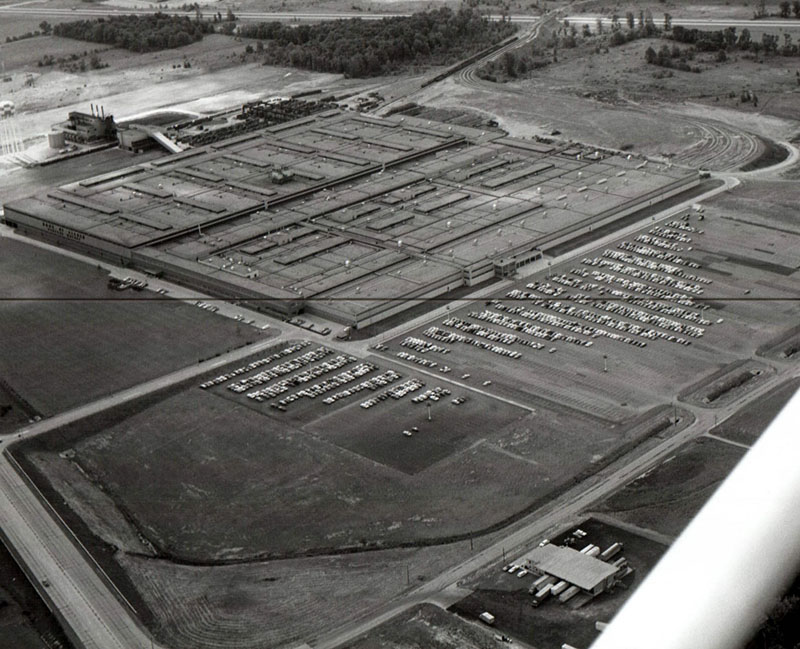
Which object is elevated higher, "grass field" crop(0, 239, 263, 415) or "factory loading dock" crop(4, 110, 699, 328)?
"factory loading dock" crop(4, 110, 699, 328)

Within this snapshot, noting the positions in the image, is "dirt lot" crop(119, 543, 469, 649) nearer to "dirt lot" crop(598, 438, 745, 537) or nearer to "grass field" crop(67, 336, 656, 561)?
"grass field" crop(67, 336, 656, 561)

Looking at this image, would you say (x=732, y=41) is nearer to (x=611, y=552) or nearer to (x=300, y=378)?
(x=300, y=378)

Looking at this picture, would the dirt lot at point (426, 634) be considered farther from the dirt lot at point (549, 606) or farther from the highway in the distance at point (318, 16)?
the highway in the distance at point (318, 16)

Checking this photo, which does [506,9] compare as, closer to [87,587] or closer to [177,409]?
[177,409]

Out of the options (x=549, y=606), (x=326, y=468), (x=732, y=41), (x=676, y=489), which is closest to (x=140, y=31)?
(x=732, y=41)

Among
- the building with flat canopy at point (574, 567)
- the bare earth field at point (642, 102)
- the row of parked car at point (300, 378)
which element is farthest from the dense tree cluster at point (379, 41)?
the building with flat canopy at point (574, 567)

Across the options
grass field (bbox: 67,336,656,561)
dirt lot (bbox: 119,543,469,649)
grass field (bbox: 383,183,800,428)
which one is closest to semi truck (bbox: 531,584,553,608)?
dirt lot (bbox: 119,543,469,649)
